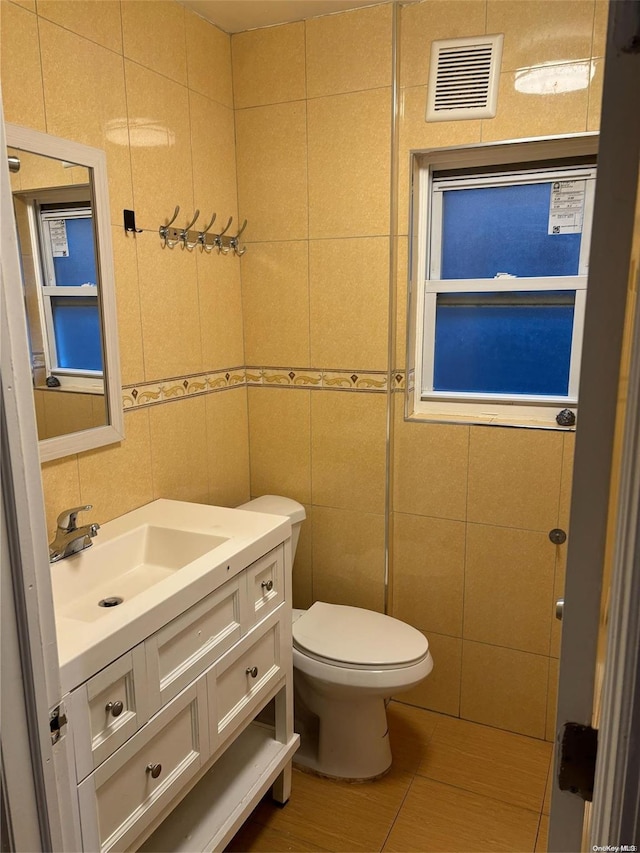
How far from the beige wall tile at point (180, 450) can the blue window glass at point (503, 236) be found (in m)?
1.06

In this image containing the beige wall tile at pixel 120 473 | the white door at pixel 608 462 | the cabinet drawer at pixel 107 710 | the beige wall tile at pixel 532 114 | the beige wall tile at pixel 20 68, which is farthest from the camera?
the beige wall tile at pixel 532 114

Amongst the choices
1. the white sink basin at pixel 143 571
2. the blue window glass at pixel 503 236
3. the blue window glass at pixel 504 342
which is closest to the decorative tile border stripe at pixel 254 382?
the blue window glass at pixel 504 342

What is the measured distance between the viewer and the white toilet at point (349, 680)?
193cm

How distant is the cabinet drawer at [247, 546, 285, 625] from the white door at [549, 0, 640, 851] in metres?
1.11

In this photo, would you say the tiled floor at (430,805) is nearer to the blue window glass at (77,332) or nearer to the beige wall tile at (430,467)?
the beige wall tile at (430,467)

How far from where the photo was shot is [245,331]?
2.49m

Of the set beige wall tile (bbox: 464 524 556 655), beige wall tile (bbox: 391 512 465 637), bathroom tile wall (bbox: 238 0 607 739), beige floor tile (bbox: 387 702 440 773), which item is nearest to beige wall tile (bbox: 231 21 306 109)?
bathroom tile wall (bbox: 238 0 607 739)

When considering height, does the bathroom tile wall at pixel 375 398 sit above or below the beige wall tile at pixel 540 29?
below

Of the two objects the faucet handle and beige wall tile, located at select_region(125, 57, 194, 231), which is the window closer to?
beige wall tile, located at select_region(125, 57, 194, 231)

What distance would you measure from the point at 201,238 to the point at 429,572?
4.85 ft

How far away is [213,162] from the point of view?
2242 mm

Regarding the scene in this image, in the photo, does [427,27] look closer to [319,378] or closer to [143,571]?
[319,378]

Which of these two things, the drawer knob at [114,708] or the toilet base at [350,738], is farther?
the toilet base at [350,738]

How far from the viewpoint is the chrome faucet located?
1.55m
